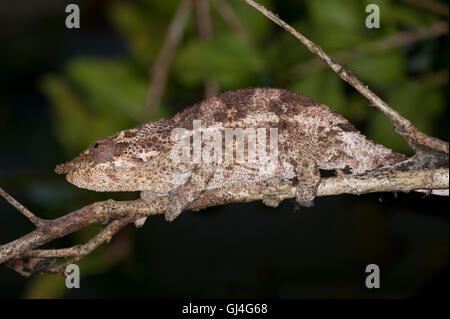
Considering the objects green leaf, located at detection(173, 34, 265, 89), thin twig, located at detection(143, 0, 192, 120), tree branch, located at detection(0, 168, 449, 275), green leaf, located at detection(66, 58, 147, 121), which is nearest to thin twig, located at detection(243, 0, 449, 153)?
tree branch, located at detection(0, 168, 449, 275)

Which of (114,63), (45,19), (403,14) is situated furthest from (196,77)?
(45,19)

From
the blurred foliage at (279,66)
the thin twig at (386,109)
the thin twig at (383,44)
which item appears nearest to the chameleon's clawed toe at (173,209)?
the thin twig at (386,109)

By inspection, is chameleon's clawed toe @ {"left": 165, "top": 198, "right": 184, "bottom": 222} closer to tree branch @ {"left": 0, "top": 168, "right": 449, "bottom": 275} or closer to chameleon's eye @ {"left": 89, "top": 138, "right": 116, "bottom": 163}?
tree branch @ {"left": 0, "top": 168, "right": 449, "bottom": 275}

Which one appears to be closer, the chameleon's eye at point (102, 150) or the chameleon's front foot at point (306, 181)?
the chameleon's front foot at point (306, 181)

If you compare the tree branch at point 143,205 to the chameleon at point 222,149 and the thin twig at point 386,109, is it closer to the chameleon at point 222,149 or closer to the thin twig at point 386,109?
the thin twig at point 386,109

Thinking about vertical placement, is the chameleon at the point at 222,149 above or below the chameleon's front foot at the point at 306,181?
above

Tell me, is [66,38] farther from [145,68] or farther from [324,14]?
[324,14]

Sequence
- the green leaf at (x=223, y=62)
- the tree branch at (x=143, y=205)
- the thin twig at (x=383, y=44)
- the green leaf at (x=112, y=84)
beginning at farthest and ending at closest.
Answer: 1. the green leaf at (x=112, y=84)
2. the green leaf at (x=223, y=62)
3. the thin twig at (x=383, y=44)
4. the tree branch at (x=143, y=205)
